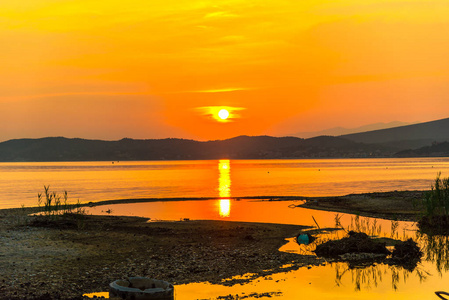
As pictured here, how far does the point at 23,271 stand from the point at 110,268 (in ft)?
13.1

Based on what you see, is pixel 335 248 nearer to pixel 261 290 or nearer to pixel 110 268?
pixel 261 290

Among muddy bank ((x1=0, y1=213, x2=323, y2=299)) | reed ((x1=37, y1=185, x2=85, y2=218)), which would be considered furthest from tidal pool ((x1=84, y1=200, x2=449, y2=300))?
reed ((x1=37, y1=185, x2=85, y2=218))

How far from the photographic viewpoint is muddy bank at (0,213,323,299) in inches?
842

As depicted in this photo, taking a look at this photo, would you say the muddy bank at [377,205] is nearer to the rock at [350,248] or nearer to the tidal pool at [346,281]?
the tidal pool at [346,281]

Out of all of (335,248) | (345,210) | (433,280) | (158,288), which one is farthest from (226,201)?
(158,288)

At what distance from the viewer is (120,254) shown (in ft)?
89.5

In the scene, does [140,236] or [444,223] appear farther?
[444,223]

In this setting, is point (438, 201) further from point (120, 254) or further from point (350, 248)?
point (120, 254)

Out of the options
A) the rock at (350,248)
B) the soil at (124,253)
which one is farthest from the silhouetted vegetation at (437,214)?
the rock at (350,248)

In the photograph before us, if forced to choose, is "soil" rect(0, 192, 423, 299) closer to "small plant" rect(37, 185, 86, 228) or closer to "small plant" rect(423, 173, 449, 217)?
"small plant" rect(37, 185, 86, 228)

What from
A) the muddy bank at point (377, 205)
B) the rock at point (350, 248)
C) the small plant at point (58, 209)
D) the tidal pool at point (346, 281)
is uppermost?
the small plant at point (58, 209)

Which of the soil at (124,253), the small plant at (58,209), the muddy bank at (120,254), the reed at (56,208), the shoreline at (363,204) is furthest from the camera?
the shoreline at (363,204)

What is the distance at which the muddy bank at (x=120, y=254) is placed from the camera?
21.4 m

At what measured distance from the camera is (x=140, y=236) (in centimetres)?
3378
